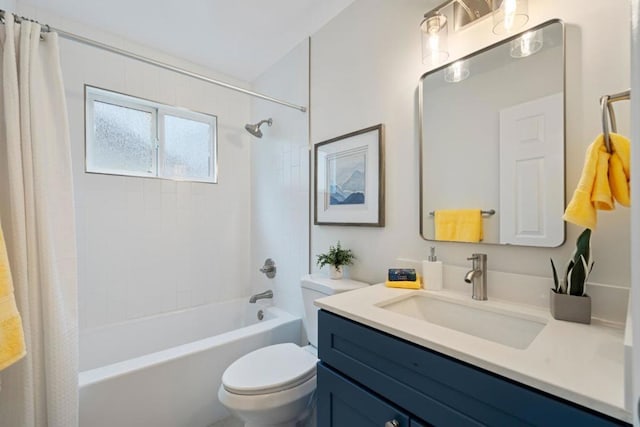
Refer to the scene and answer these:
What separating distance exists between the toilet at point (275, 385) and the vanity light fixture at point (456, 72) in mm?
1058

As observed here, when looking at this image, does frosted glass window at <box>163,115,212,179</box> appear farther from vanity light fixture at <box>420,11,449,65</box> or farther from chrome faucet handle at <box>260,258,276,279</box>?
vanity light fixture at <box>420,11,449,65</box>

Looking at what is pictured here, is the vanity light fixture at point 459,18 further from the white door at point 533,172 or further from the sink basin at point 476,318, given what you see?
the sink basin at point 476,318

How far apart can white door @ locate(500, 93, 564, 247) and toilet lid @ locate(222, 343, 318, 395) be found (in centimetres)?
104

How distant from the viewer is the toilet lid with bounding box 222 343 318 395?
1.22m

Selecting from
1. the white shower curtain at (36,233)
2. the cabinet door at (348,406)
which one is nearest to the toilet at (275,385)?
the cabinet door at (348,406)

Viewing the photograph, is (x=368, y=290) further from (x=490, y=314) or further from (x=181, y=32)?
(x=181, y=32)

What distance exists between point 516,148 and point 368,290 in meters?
0.79

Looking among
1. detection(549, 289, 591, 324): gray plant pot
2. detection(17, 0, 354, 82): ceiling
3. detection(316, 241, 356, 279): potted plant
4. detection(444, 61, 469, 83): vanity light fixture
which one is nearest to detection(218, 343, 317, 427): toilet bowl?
detection(316, 241, 356, 279): potted plant

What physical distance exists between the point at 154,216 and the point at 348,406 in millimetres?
1920

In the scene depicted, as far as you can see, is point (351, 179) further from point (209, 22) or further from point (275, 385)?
point (209, 22)

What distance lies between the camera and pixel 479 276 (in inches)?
42.2

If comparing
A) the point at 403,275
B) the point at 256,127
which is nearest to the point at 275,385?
the point at 403,275

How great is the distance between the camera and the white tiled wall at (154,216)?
189cm

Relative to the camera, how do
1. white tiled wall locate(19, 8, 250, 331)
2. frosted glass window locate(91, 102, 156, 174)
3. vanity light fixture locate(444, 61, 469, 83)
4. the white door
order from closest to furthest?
the white door
vanity light fixture locate(444, 61, 469, 83)
white tiled wall locate(19, 8, 250, 331)
frosted glass window locate(91, 102, 156, 174)
